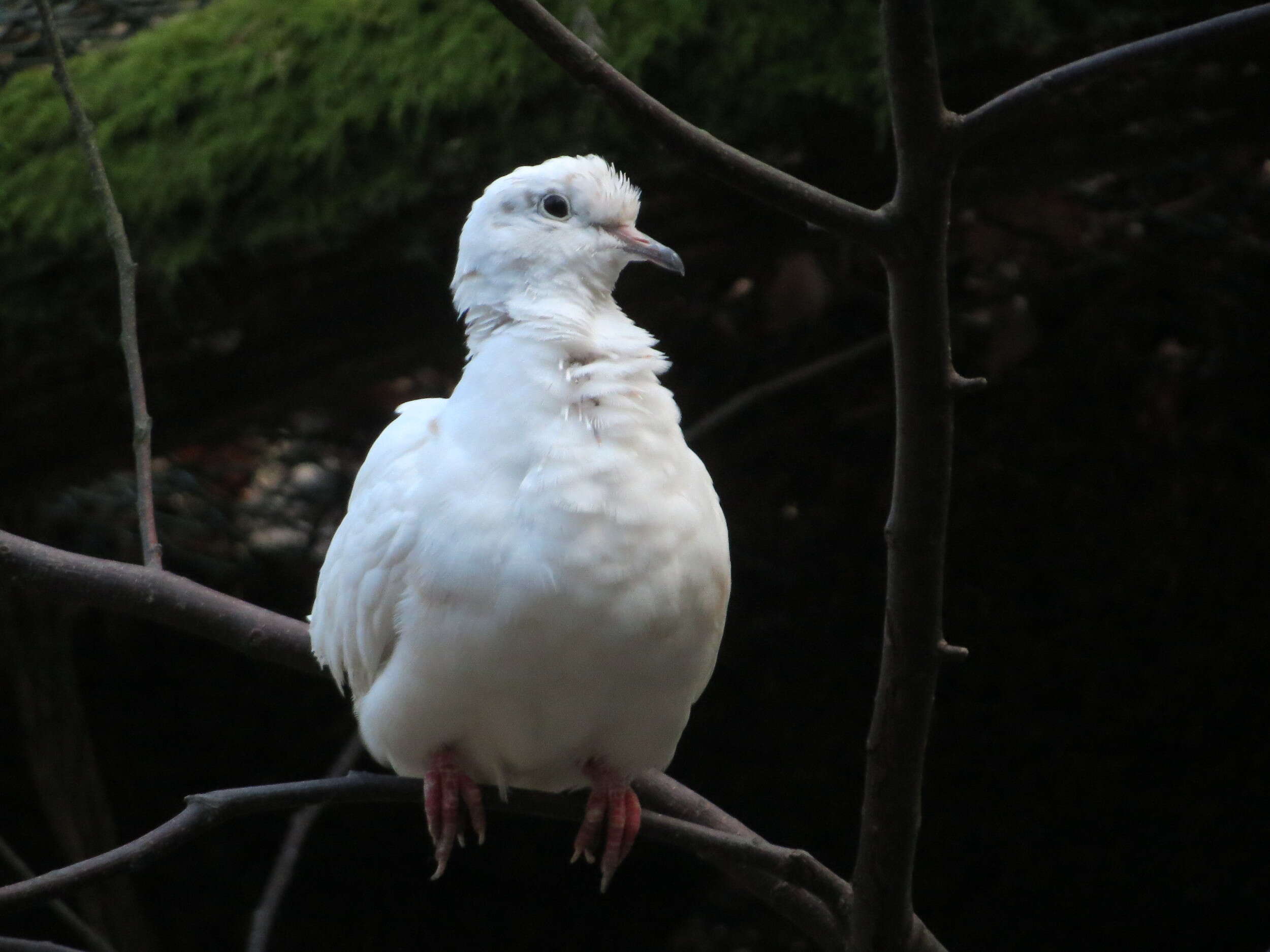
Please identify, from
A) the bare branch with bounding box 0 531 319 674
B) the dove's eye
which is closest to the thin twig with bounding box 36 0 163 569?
the bare branch with bounding box 0 531 319 674

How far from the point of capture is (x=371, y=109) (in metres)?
2.54

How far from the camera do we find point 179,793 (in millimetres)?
3139

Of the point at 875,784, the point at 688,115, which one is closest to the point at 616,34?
the point at 688,115

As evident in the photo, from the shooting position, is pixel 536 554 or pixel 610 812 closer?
pixel 536 554

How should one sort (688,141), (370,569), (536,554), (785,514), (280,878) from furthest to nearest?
(785,514), (280,878), (370,569), (536,554), (688,141)

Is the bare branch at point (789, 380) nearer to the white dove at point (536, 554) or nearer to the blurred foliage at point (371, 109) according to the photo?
the blurred foliage at point (371, 109)

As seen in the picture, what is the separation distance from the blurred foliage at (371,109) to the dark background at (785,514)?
0.05ft

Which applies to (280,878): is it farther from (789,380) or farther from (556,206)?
(789,380)

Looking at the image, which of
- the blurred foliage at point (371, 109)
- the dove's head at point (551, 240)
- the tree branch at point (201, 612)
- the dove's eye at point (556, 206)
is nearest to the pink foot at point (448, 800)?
the tree branch at point (201, 612)

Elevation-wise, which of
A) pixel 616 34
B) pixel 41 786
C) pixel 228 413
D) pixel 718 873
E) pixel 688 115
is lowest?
pixel 718 873

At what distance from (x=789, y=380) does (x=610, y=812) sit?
1164 millimetres

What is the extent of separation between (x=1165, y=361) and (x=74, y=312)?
217cm

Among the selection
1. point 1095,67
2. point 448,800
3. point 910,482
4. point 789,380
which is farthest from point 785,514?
point 1095,67

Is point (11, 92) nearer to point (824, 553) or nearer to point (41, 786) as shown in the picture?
point (41, 786)
